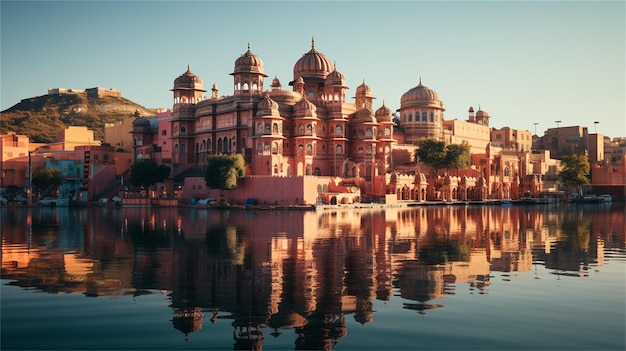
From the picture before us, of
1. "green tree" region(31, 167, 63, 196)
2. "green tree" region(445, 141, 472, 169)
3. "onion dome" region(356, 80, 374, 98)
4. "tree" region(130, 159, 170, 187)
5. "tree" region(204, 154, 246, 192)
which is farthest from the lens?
"onion dome" region(356, 80, 374, 98)

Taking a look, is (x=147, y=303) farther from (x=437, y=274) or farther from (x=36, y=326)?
(x=437, y=274)

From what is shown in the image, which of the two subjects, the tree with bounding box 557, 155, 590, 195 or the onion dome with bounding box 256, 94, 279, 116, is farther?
the tree with bounding box 557, 155, 590, 195

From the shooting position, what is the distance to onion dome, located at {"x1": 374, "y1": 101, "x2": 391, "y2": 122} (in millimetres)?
69188

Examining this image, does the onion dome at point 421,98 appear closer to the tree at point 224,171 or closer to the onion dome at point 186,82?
the onion dome at point 186,82

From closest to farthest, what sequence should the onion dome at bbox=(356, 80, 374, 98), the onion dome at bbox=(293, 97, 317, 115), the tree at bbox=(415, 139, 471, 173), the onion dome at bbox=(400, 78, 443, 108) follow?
1. the onion dome at bbox=(293, 97, 317, 115)
2. the tree at bbox=(415, 139, 471, 173)
3. the onion dome at bbox=(356, 80, 374, 98)
4. the onion dome at bbox=(400, 78, 443, 108)

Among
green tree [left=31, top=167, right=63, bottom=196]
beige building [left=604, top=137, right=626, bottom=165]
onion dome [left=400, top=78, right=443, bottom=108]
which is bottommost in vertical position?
green tree [left=31, top=167, right=63, bottom=196]

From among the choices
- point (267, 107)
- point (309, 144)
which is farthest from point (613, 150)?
point (267, 107)

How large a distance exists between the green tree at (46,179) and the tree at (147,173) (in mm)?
11183

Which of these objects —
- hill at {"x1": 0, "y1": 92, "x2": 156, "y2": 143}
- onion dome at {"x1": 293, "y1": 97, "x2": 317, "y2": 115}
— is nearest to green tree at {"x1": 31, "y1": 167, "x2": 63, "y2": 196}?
onion dome at {"x1": 293, "y1": 97, "x2": 317, "y2": 115}

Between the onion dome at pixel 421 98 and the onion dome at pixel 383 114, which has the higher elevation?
the onion dome at pixel 421 98

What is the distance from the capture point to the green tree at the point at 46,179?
70.2 m

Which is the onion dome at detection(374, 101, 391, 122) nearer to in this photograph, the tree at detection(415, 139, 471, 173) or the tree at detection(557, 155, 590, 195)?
the tree at detection(415, 139, 471, 173)

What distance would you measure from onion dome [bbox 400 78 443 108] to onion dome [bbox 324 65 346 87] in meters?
16.2

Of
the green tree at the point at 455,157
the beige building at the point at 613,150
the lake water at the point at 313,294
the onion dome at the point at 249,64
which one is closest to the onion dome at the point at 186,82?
the onion dome at the point at 249,64
